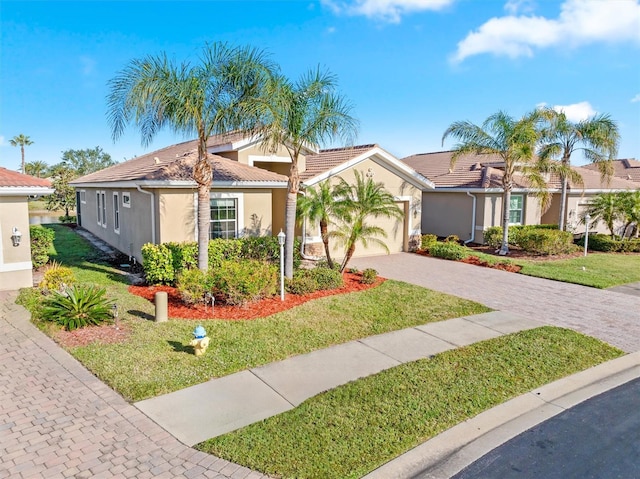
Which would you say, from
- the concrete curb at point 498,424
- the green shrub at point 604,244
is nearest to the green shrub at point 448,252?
the green shrub at point 604,244

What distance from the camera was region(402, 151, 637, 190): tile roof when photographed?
22.3 meters

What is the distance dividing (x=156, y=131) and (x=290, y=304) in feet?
18.2

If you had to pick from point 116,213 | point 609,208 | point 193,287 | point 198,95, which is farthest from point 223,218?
point 609,208

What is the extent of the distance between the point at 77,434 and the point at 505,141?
1821 centimetres

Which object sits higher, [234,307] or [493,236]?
[493,236]

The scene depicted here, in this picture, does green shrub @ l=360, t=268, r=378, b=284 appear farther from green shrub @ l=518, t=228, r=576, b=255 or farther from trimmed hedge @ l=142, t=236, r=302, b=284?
green shrub @ l=518, t=228, r=576, b=255

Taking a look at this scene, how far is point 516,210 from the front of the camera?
23.1m

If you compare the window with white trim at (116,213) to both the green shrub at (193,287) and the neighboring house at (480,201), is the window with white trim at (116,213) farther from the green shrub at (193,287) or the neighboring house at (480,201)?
the neighboring house at (480,201)

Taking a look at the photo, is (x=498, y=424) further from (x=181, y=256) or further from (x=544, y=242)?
(x=544, y=242)

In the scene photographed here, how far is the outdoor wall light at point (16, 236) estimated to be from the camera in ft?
38.3

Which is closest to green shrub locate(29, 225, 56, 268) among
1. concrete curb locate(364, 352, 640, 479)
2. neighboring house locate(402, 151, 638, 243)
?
concrete curb locate(364, 352, 640, 479)

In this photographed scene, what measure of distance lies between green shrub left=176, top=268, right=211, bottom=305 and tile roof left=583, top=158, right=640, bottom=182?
33203 mm

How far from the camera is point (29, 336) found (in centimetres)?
847

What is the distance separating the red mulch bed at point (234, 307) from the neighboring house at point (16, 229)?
2.88 meters
